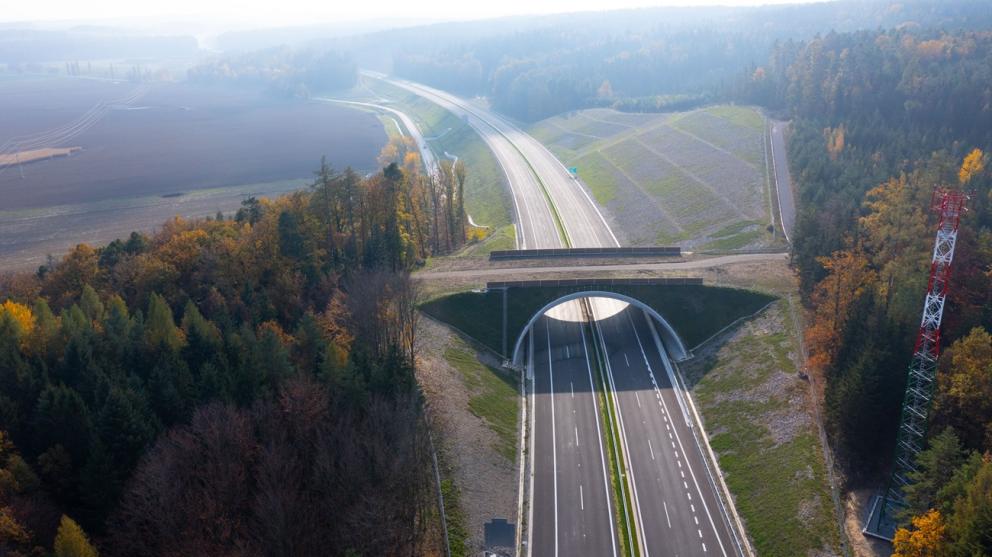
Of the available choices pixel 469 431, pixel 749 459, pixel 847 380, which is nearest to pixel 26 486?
pixel 469 431

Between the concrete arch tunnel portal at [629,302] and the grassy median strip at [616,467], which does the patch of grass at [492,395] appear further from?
the grassy median strip at [616,467]

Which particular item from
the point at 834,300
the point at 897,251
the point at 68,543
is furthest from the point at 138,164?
the point at 897,251

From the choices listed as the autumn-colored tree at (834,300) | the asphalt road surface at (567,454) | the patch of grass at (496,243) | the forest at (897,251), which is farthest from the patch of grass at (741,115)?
the asphalt road surface at (567,454)

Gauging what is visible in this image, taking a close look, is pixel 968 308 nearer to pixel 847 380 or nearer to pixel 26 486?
pixel 847 380

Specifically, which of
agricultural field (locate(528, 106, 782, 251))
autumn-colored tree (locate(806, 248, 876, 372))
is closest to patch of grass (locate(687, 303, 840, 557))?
autumn-colored tree (locate(806, 248, 876, 372))

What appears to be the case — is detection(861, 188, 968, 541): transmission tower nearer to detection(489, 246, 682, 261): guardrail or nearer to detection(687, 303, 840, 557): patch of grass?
detection(687, 303, 840, 557): patch of grass
